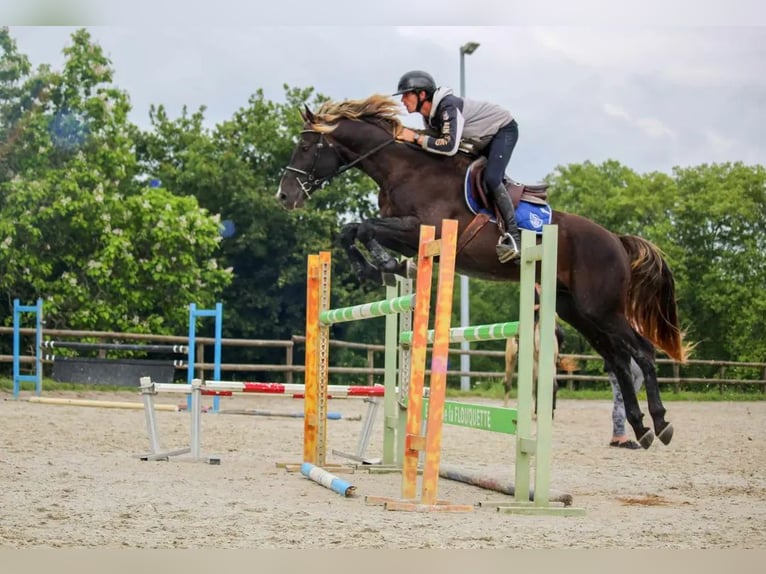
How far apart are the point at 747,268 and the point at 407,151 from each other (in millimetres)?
11709

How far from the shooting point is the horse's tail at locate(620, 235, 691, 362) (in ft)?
22.9

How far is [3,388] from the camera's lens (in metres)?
15.2

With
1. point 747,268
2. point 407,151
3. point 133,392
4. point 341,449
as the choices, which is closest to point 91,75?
point 133,392

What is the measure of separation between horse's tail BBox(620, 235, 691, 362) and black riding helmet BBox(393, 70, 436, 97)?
1.77 metres

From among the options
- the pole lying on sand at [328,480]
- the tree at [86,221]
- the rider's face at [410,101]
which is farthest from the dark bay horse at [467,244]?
the tree at [86,221]

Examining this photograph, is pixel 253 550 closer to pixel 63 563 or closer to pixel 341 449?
pixel 63 563

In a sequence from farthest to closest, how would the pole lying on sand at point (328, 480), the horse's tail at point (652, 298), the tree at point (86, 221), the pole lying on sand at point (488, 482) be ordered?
the tree at point (86, 221)
the horse's tail at point (652, 298)
the pole lying on sand at point (328, 480)
the pole lying on sand at point (488, 482)

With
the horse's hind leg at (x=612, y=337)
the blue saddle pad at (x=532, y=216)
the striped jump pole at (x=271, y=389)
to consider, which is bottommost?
the striped jump pole at (x=271, y=389)

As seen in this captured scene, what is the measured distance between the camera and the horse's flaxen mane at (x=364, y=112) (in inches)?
260

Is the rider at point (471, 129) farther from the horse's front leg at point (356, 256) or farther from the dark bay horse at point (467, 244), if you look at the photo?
the horse's front leg at point (356, 256)

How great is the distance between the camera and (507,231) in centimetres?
614

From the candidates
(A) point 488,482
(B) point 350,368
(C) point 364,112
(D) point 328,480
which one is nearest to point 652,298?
(A) point 488,482

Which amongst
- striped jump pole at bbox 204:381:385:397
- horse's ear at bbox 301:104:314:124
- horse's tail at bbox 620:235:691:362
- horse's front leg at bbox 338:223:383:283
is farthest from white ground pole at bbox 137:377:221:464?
horse's tail at bbox 620:235:691:362

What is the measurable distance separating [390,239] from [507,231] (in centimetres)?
66
